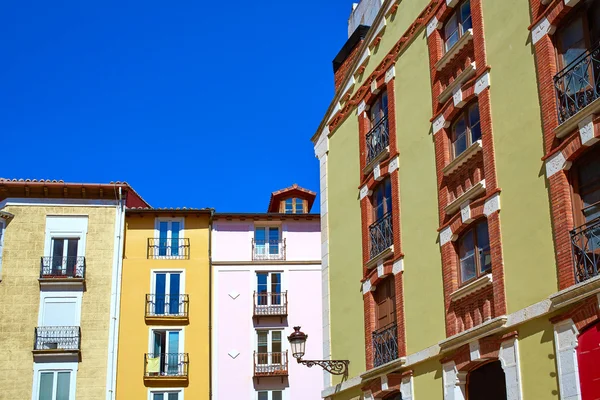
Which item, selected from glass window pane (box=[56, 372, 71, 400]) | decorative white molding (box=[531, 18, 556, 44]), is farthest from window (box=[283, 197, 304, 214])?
decorative white molding (box=[531, 18, 556, 44])

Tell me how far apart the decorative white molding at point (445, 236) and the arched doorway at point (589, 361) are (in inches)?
205

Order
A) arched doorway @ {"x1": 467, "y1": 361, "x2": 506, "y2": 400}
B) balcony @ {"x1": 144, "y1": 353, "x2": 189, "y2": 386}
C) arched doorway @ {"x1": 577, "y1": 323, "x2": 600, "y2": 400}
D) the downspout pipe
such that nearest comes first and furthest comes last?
arched doorway @ {"x1": 577, "y1": 323, "x2": 600, "y2": 400} < arched doorway @ {"x1": 467, "y1": 361, "x2": 506, "y2": 400} < the downspout pipe < balcony @ {"x1": 144, "y1": 353, "x2": 189, "y2": 386}

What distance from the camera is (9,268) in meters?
45.1

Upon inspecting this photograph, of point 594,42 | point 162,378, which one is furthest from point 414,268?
point 162,378

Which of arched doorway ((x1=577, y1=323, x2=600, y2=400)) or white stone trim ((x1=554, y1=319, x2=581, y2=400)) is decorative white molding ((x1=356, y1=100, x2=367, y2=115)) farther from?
arched doorway ((x1=577, y1=323, x2=600, y2=400))

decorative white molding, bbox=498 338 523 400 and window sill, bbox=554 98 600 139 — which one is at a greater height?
window sill, bbox=554 98 600 139

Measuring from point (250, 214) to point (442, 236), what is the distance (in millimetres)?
29451

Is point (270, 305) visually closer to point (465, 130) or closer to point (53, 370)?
point (53, 370)

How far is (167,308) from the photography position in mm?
46406

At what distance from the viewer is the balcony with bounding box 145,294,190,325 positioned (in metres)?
46.0

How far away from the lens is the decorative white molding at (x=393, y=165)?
2255 centimetres

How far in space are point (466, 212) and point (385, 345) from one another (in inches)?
190

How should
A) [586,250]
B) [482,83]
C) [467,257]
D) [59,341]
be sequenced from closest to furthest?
[586,250] → [482,83] → [467,257] → [59,341]

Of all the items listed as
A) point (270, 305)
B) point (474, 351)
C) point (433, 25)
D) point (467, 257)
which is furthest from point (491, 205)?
point (270, 305)
